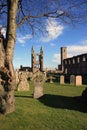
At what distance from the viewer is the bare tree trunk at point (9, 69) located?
34.7 ft

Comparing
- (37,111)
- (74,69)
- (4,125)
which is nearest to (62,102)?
(37,111)

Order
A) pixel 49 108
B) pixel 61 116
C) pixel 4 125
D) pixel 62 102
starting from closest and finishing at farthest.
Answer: pixel 4 125 < pixel 61 116 < pixel 49 108 < pixel 62 102

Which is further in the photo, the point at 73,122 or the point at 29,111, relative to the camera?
the point at 29,111

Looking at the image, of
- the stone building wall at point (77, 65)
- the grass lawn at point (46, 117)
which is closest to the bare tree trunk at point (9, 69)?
the grass lawn at point (46, 117)

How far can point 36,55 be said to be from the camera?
64500mm

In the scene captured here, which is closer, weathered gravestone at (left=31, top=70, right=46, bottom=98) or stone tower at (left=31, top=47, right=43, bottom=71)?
weathered gravestone at (left=31, top=70, right=46, bottom=98)

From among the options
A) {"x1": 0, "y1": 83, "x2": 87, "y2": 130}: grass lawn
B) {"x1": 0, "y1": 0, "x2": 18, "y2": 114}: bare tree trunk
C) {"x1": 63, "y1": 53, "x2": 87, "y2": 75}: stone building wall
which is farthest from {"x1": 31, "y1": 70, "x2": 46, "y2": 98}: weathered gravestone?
{"x1": 63, "y1": 53, "x2": 87, "y2": 75}: stone building wall

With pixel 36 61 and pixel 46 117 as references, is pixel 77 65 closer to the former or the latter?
pixel 36 61

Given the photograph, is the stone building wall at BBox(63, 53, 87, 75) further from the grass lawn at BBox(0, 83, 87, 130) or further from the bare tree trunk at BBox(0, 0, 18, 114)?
the bare tree trunk at BBox(0, 0, 18, 114)

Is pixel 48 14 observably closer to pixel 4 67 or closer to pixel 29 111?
pixel 4 67

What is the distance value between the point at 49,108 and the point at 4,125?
10.2ft

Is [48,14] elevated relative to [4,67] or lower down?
elevated

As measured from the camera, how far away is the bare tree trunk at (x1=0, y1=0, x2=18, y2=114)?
34.7 ft

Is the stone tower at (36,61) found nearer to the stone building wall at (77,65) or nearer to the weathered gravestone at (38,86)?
the stone building wall at (77,65)
